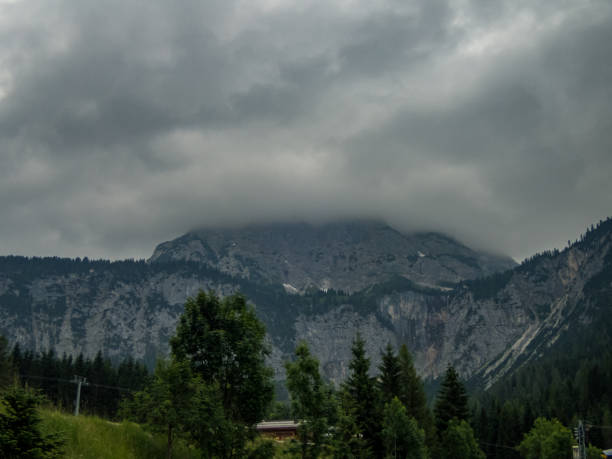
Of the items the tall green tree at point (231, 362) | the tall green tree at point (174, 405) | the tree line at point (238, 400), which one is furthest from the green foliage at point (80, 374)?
the tall green tree at point (174, 405)

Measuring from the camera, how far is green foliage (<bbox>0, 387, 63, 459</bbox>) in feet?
64.8

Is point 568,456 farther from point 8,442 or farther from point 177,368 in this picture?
point 8,442

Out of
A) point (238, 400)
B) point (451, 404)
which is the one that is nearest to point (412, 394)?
point (451, 404)

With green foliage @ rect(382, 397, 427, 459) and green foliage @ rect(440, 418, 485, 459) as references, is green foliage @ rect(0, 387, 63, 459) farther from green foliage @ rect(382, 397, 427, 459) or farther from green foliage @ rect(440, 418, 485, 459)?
green foliage @ rect(440, 418, 485, 459)

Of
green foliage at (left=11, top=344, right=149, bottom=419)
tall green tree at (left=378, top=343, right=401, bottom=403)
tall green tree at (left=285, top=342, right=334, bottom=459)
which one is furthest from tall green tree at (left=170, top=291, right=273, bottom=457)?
green foliage at (left=11, top=344, right=149, bottom=419)

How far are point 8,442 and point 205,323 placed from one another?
17225 mm

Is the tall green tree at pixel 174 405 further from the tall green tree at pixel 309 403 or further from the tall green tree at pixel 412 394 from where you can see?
the tall green tree at pixel 412 394

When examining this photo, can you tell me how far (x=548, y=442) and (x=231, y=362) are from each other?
7008 centimetres

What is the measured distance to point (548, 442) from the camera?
86.9 meters

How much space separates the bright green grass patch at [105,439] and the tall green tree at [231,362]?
3701mm

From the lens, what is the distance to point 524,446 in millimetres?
93562

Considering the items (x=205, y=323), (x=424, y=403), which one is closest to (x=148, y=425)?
(x=205, y=323)

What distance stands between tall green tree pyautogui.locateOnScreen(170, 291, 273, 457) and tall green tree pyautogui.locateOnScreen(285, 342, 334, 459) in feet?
8.42

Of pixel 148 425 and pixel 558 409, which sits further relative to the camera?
pixel 558 409
